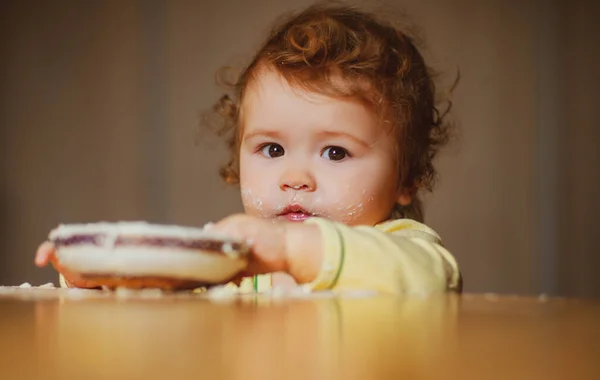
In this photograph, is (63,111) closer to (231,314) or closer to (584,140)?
(584,140)

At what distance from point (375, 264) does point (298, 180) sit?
1.36 feet

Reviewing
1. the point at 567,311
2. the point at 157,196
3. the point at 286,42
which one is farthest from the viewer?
the point at 157,196

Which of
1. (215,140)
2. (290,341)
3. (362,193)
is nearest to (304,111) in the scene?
(362,193)

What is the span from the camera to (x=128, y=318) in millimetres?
381

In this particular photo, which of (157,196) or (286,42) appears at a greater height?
(286,42)

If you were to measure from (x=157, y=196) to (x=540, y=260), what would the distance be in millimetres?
1497

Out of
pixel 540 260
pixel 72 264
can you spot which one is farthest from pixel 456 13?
pixel 72 264

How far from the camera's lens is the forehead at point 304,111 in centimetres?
121

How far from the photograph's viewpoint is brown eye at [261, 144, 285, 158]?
4.12ft

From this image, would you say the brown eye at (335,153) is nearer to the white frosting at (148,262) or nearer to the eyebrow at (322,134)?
the eyebrow at (322,134)

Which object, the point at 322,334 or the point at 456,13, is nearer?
the point at 322,334

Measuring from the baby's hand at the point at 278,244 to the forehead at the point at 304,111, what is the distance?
488 millimetres

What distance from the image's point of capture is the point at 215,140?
9.58ft

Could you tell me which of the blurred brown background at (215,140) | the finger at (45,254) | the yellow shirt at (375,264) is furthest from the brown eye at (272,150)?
the blurred brown background at (215,140)
